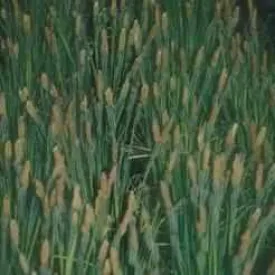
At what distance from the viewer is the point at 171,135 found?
4.79 feet

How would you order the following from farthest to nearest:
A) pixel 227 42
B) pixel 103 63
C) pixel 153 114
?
pixel 227 42
pixel 103 63
pixel 153 114

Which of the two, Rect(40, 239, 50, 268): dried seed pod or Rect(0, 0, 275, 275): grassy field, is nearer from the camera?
Rect(40, 239, 50, 268): dried seed pod

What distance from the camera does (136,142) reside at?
5.36 feet

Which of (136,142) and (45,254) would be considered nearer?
(45,254)

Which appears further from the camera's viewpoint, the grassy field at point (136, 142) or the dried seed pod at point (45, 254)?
the grassy field at point (136, 142)

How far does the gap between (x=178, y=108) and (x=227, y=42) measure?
0.35m

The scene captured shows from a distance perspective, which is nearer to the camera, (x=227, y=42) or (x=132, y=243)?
(x=132, y=243)

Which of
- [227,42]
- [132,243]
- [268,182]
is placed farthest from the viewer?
[227,42]

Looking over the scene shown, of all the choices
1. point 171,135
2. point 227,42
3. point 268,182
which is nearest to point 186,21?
point 227,42

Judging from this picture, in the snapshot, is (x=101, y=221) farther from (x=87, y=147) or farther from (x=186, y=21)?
(x=186, y=21)

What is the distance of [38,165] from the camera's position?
1430mm

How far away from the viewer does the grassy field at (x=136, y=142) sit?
3.94 feet

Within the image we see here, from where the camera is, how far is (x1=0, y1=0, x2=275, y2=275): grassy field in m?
1.20

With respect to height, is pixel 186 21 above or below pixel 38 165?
above
